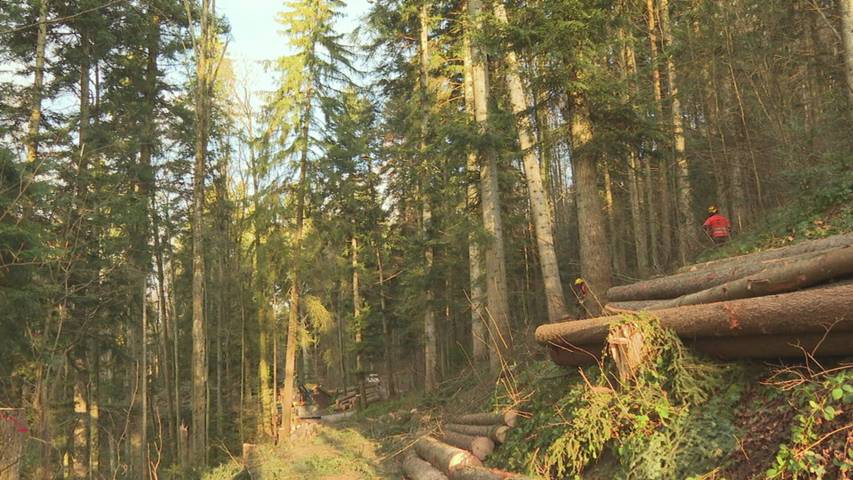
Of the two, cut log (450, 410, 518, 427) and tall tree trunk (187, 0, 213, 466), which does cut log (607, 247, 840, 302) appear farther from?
tall tree trunk (187, 0, 213, 466)

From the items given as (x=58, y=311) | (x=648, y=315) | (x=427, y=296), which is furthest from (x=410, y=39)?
(x=648, y=315)

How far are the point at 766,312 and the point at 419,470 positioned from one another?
5691 mm

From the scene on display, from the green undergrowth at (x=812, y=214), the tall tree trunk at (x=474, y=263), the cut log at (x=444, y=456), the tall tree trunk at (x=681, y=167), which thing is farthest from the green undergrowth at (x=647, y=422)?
the tall tree trunk at (x=681, y=167)

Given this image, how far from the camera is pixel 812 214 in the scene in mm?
10875

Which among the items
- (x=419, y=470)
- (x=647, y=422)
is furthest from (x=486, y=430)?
(x=647, y=422)

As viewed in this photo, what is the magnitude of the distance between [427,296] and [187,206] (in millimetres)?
12241

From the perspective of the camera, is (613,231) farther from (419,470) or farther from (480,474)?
(480,474)

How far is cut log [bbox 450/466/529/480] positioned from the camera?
18.7 ft

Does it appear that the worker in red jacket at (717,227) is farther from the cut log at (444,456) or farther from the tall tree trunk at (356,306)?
the tall tree trunk at (356,306)

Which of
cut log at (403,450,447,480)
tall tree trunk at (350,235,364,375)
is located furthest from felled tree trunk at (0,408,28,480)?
tall tree trunk at (350,235,364,375)

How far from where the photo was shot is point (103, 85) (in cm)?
1981

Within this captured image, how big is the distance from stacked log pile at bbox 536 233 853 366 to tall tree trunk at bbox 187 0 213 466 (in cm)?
1269

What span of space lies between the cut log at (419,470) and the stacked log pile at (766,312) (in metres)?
2.89

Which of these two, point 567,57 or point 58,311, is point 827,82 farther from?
point 58,311
